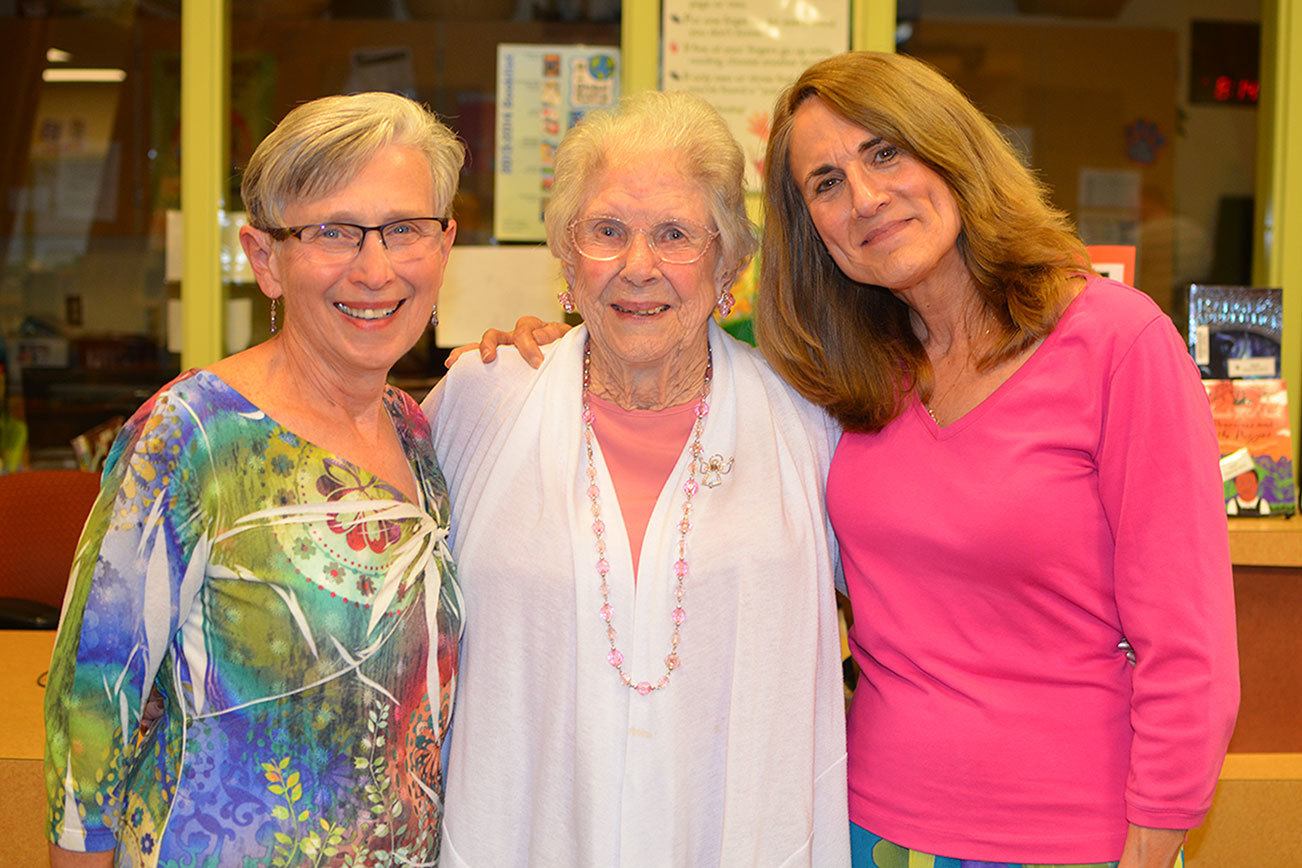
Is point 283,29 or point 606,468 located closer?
point 606,468

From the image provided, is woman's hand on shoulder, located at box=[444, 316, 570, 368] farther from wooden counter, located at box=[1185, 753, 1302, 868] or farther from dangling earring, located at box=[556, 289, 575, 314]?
wooden counter, located at box=[1185, 753, 1302, 868]

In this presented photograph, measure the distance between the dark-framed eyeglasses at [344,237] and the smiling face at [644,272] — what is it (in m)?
0.32

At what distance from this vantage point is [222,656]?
1602 millimetres

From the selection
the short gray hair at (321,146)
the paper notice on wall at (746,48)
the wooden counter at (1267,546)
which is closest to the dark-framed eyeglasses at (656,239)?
the short gray hair at (321,146)

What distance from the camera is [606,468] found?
1.94 metres

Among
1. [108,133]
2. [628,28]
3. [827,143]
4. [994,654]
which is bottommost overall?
[994,654]

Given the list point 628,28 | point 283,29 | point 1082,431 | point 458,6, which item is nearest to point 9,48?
point 283,29

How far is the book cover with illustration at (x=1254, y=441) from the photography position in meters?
2.74

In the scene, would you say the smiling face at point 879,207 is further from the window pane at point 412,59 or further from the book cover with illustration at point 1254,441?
the window pane at point 412,59

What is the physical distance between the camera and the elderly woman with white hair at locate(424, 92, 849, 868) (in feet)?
5.92

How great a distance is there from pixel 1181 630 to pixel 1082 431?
280 millimetres

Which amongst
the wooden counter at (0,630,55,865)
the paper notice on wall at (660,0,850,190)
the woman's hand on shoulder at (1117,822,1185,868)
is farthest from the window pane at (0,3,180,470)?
the woman's hand on shoulder at (1117,822,1185,868)

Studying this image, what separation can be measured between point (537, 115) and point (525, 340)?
1.82 metres

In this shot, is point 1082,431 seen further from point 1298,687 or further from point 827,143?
point 1298,687
